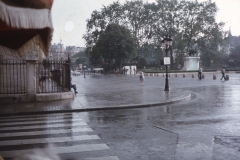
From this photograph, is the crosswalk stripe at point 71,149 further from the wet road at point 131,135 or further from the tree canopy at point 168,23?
the tree canopy at point 168,23

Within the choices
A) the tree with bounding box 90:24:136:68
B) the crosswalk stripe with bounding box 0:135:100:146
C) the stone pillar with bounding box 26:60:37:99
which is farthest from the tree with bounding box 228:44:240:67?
the crosswalk stripe with bounding box 0:135:100:146

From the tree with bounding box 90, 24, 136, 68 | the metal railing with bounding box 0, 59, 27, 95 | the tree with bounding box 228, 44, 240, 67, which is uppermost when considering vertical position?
the tree with bounding box 90, 24, 136, 68

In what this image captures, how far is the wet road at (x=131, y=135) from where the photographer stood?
6301mm

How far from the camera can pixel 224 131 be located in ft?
27.6

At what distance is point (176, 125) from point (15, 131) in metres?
4.92

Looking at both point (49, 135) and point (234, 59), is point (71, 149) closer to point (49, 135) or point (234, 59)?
point (49, 135)

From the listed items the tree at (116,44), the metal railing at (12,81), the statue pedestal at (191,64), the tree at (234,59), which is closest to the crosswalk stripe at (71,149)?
the metal railing at (12,81)

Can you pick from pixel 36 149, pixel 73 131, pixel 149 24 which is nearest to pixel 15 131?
pixel 73 131

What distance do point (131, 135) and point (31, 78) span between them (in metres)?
9.34

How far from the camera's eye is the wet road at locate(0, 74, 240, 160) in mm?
6301

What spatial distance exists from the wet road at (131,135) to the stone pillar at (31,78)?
13.8ft

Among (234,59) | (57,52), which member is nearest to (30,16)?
(57,52)

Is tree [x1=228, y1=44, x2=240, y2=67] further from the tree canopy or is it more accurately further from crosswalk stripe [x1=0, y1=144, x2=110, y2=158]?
crosswalk stripe [x1=0, y1=144, x2=110, y2=158]

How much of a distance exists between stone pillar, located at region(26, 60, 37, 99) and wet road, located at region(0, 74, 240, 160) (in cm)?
420
